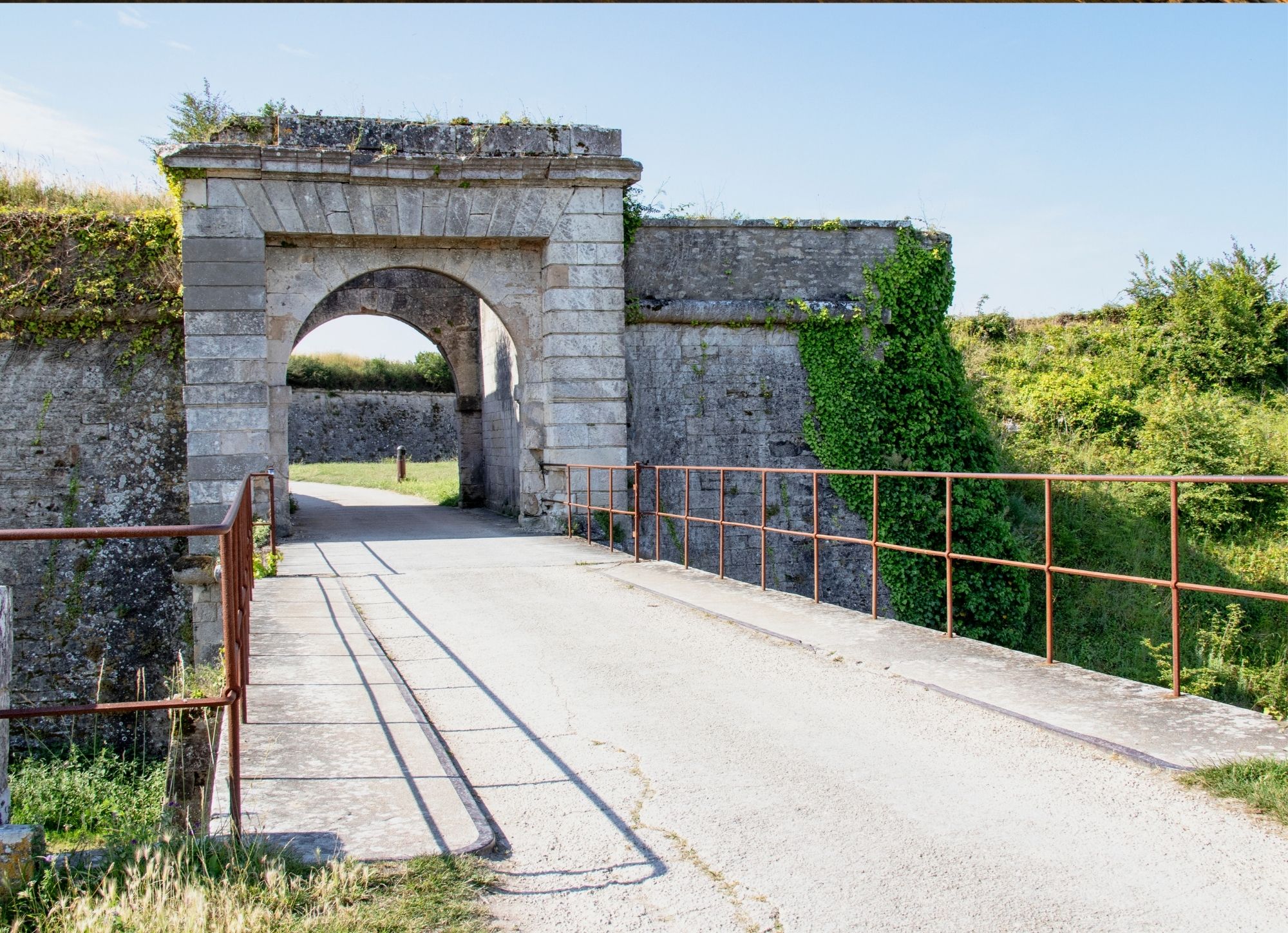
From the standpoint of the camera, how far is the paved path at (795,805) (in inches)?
116

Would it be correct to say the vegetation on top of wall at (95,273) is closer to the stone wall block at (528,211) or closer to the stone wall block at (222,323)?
the stone wall block at (222,323)

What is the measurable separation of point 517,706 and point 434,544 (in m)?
6.90

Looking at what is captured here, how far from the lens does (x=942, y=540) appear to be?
44.8 feet

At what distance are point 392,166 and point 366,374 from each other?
26874mm

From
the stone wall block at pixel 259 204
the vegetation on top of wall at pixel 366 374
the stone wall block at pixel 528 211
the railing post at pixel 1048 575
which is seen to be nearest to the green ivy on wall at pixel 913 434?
the stone wall block at pixel 528 211

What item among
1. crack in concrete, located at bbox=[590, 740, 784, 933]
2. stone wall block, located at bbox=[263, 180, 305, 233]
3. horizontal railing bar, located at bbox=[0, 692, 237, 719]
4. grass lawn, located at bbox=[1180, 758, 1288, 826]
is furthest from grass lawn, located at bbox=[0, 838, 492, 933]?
stone wall block, located at bbox=[263, 180, 305, 233]

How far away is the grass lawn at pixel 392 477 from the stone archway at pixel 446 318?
0.56 metres

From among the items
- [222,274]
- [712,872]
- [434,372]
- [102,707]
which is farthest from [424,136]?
[434,372]

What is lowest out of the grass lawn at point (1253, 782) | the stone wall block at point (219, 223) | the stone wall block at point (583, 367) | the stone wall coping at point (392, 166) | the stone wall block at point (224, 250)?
the grass lawn at point (1253, 782)

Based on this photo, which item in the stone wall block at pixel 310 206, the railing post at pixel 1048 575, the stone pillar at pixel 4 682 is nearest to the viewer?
the stone pillar at pixel 4 682

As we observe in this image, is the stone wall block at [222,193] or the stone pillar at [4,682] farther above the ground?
the stone wall block at [222,193]

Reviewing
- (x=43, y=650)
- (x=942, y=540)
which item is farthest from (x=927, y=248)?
(x=43, y=650)

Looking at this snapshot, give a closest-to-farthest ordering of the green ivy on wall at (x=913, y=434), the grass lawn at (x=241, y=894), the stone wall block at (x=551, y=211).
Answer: the grass lawn at (x=241, y=894) < the stone wall block at (x=551, y=211) < the green ivy on wall at (x=913, y=434)

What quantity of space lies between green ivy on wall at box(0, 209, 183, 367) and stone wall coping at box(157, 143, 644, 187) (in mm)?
1056
